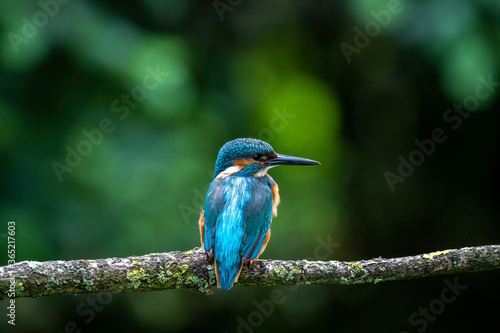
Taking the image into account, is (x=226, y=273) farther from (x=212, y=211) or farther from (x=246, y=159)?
(x=246, y=159)

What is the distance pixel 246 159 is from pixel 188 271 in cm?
106

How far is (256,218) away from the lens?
3303 millimetres

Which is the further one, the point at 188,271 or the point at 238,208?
the point at 238,208

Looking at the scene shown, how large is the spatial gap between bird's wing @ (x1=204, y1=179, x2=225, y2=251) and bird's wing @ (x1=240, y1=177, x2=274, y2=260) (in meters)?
0.15

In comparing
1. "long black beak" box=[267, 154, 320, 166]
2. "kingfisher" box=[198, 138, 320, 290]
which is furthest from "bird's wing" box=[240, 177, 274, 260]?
"long black beak" box=[267, 154, 320, 166]

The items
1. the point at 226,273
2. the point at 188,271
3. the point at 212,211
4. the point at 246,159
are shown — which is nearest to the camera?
the point at 188,271

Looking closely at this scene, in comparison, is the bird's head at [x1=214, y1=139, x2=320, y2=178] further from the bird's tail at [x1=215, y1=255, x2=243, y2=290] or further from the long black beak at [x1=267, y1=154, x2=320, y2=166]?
the bird's tail at [x1=215, y1=255, x2=243, y2=290]

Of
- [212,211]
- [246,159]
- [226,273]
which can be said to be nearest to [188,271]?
[226,273]

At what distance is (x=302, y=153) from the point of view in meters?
4.78

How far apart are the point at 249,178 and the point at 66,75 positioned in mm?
1617

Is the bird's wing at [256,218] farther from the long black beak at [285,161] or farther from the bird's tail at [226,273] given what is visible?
the long black beak at [285,161]

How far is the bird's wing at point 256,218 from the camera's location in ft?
10.3

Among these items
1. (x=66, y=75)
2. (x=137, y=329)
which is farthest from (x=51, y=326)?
(x=66, y=75)

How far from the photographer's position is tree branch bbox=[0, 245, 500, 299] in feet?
8.04
